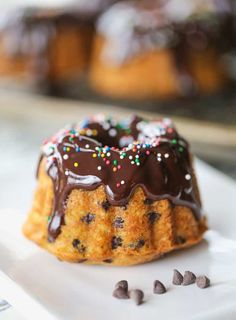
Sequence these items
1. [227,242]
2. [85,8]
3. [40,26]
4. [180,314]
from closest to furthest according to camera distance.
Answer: [180,314], [227,242], [40,26], [85,8]

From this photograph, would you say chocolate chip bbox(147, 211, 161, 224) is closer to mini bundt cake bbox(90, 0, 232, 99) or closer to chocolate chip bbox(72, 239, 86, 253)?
chocolate chip bbox(72, 239, 86, 253)

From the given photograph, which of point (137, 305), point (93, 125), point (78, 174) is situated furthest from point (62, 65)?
point (137, 305)

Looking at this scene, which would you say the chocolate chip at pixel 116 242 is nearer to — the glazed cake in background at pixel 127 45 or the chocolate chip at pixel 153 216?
the chocolate chip at pixel 153 216

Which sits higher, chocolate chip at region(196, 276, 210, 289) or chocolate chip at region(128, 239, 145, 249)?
chocolate chip at region(128, 239, 145, 249)

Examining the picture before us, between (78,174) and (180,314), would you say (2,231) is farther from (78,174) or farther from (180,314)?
(180,314)

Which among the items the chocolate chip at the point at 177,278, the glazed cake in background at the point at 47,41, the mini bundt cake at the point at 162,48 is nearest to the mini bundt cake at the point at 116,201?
the chocolate chip at the point at 177,278

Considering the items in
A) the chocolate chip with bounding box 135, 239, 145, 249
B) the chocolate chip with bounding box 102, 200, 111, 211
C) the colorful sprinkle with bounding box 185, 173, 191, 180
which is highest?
the colorful sprinkle with bounding box 185, 173, 191, 180

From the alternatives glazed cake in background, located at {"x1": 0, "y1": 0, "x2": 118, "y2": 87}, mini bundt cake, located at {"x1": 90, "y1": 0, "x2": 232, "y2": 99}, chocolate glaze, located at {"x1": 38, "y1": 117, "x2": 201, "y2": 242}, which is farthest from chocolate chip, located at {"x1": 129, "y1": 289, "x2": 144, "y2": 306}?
glazed cake in background, located at {"x1": 0, "y1": 0, "x2": 118, "y2": 87}
